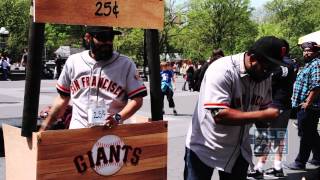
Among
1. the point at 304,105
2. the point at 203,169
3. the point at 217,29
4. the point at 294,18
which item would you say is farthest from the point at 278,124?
the point at 294,18

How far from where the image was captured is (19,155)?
12.0 ft

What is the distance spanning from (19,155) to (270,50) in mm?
1882

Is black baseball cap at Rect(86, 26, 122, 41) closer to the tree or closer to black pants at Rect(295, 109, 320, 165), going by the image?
black pants at Rect(295, 109, 320, 165)

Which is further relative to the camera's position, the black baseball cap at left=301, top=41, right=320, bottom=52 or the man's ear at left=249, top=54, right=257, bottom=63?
the black baseball cap at left=301, top=41, right=320, bottom=52

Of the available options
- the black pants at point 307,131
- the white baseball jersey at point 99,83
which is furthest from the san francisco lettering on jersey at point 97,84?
the black pants at point 307,131

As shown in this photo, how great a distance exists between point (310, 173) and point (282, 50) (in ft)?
13.6

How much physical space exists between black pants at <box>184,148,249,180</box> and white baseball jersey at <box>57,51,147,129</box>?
2.25ft

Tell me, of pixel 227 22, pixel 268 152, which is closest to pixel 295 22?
pixel 227 22

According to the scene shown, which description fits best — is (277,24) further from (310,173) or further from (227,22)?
(310,173)

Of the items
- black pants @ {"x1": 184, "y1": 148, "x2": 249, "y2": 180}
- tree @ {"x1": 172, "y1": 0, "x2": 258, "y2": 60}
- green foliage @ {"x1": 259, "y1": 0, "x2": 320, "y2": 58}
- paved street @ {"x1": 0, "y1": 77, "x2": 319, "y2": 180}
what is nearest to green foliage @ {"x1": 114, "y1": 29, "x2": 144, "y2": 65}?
tree @ {"x1": 172, "y1": 0, "x2": 258, "y2": 60}

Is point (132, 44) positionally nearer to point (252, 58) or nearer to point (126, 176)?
point (126, 176)

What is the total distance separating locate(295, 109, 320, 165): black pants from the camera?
271 inches

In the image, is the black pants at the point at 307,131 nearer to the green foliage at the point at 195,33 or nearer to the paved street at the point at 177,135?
the paved street at the point at 177,135

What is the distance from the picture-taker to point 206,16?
62.1 m
